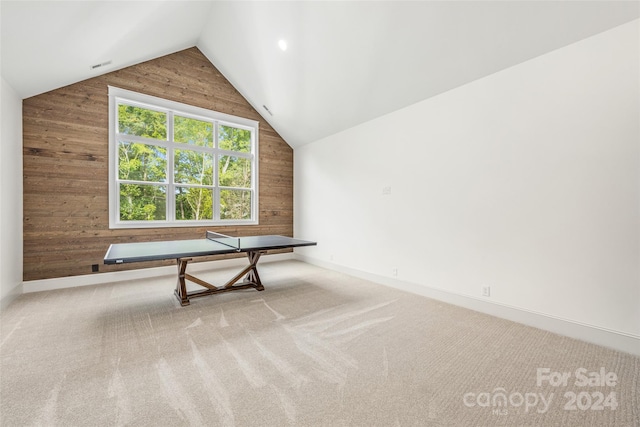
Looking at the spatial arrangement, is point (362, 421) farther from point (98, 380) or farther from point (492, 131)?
point (492, 131)

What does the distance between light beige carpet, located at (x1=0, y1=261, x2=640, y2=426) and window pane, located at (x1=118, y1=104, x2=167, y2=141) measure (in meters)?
2.81

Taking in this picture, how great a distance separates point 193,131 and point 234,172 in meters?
1.07

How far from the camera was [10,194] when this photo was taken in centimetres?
321

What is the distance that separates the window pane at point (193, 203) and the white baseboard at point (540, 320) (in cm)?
370

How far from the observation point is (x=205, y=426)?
1.38 meters

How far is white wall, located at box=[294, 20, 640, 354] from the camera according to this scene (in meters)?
2.17

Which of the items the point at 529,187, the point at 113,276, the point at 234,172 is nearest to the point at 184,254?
the point at 113,276

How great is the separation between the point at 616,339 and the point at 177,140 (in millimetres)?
6225

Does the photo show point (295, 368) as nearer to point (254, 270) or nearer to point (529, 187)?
point (254, 270)

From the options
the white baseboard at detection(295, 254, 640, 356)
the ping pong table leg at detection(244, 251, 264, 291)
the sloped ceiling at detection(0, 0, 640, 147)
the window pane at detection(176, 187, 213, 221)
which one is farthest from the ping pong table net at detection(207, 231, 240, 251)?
the sloped ceiling at detection(0, 0, 640, 147)

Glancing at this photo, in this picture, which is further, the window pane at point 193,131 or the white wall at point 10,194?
the window pane at point 193,131

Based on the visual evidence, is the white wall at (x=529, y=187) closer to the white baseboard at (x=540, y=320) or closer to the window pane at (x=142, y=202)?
the white baseboard at (x=540, y=320)

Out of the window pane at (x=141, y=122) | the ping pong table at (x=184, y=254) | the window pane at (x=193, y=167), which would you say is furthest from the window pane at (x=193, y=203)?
the ping pong table at (x=184, y=254)

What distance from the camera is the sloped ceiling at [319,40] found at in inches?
93.9
